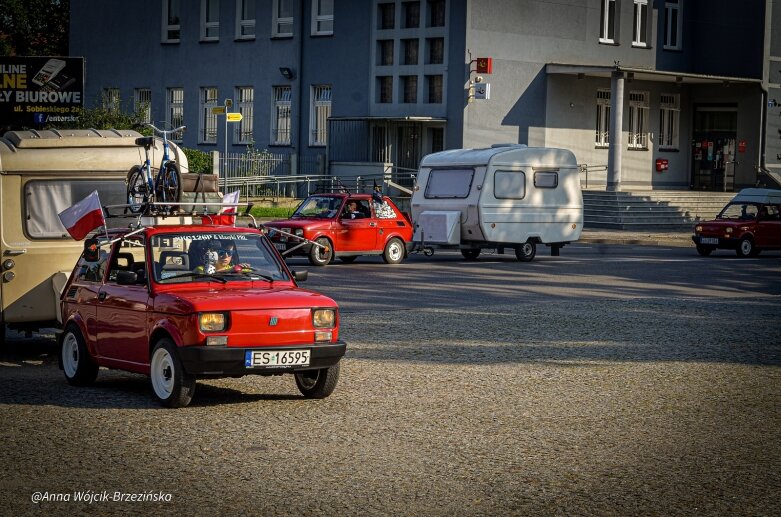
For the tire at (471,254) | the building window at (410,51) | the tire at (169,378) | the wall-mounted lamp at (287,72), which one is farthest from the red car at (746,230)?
the tire at (169,378)

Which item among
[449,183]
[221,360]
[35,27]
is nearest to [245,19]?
[35,27]

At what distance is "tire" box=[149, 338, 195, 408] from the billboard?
3286 centimetres

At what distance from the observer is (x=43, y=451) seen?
30.6 feet

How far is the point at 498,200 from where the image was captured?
31.4 metres

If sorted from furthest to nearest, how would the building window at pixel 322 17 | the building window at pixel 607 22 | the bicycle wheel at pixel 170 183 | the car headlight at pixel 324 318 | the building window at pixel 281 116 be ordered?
the building window at pixel 281 116 → the building window at pixel 607 22 → the building window at pixel 322 17 → the bicycle wheel at pixel 170 183 → the car headlight at pixel 324 318

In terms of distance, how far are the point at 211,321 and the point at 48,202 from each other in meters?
5.03

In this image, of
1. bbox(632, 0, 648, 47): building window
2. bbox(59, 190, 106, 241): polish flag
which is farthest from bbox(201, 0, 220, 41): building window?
bbox(59, 190, 106, 241): polish flag

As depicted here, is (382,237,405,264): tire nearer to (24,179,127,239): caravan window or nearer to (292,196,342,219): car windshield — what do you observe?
(292,196,342,219): car windshield

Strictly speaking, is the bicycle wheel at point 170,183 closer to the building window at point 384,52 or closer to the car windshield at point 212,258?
the car windshield at point 212,258

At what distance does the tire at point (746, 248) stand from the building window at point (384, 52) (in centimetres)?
1969

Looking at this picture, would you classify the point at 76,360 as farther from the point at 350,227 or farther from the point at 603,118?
the point at 603,118

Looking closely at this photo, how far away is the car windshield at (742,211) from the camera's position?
3534 centimetres

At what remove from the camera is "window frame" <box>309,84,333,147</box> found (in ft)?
174

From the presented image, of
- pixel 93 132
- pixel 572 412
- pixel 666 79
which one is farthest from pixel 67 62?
pixel 572 412
